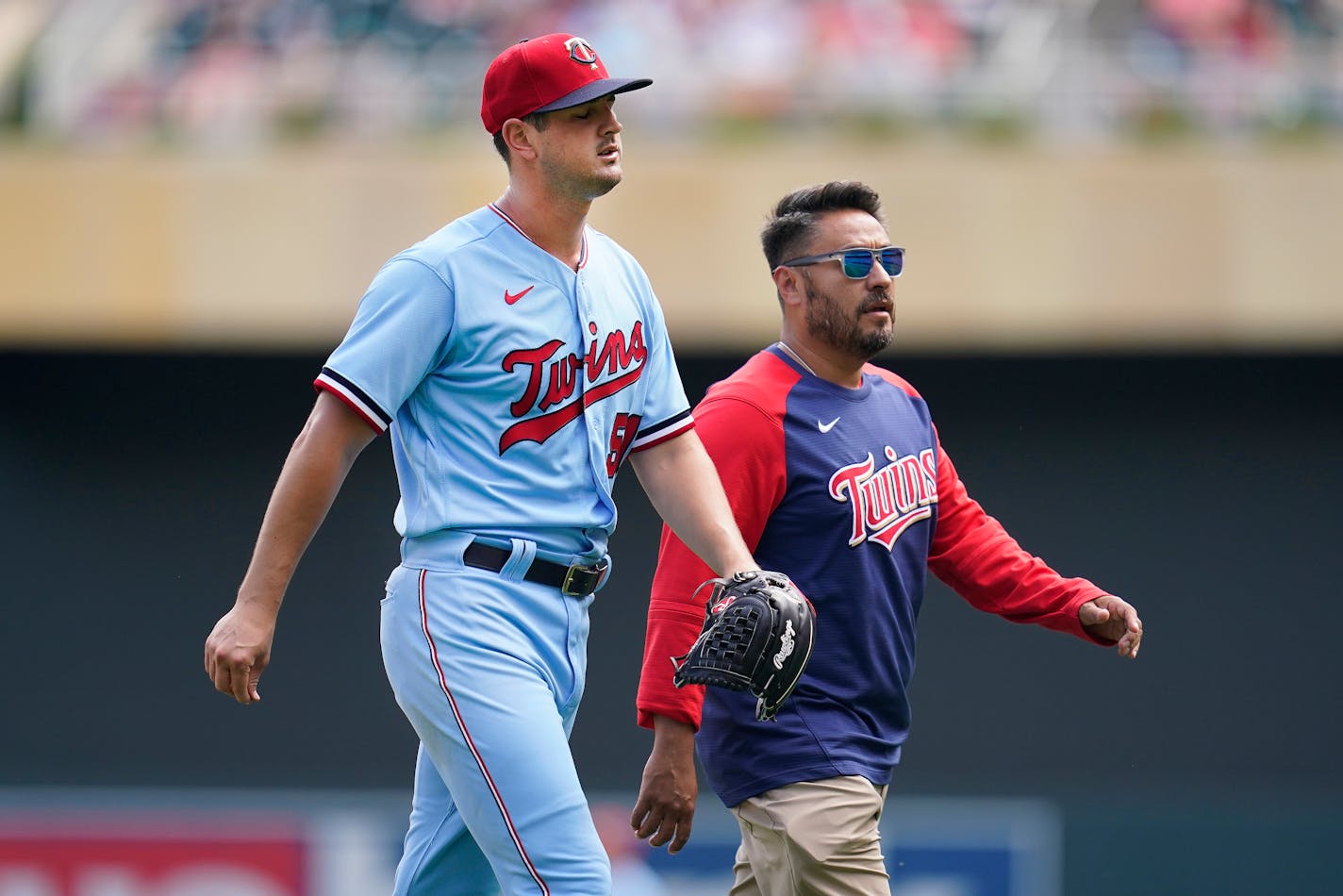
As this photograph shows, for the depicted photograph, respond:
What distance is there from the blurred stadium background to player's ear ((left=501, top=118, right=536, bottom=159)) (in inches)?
210

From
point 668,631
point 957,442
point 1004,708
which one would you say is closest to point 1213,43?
point 957,442

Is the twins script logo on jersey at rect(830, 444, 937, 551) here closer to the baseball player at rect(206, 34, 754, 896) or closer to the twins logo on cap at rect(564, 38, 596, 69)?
the baseball player at rect(206, 34, 754, 896)

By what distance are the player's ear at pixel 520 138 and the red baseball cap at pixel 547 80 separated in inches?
0.6

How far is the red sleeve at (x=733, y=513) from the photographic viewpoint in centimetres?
366

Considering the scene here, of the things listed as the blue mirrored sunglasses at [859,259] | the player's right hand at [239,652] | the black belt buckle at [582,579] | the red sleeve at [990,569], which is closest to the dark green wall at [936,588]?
the red sleeve at [990,569]

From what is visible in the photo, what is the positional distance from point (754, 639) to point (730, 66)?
6828mm

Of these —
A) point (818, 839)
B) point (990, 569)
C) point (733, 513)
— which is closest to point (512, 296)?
point (733, 513)

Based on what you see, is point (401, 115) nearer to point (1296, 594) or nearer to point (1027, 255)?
point (1027, 255)

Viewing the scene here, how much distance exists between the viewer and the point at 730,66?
31.2 ft

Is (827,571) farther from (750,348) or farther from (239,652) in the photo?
(750,348)

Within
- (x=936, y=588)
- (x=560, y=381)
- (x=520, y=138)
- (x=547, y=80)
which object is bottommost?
(x=936, y=588)

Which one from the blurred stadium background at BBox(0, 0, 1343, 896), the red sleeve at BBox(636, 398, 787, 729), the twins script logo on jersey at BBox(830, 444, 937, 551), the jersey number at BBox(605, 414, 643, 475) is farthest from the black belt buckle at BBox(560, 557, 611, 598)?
the blurred stadium background at BBox(0, 0, 1343, 896)

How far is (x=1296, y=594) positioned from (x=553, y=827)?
748 cm

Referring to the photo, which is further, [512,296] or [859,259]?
[859,259]
